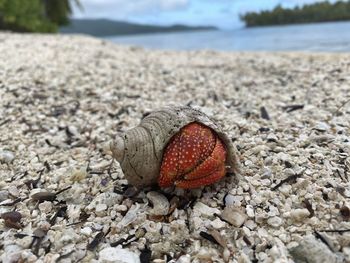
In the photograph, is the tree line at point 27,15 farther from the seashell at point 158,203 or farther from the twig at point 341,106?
the seashell at point 158,203

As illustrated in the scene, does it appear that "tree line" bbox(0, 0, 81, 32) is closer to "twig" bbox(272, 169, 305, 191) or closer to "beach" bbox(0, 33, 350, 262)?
"beach" bbox(0, 33, 350, 262)

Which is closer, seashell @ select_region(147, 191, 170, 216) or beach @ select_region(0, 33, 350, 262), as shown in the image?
beach @ select_region(0, 33, 350, 262)

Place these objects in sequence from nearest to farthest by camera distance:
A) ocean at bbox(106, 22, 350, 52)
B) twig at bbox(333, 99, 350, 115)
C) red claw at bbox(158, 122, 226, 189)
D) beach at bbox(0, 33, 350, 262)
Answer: beach at bbox(0, 33, 350, 262) → red claw at bbox(158, 122, 226, 189) → twig at bbox(333, 99, 350, 115) → ocean at bbox(106, 22, 350, 52)

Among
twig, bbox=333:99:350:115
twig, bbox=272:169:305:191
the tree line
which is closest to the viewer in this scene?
twig, bbox=272:169:305:191

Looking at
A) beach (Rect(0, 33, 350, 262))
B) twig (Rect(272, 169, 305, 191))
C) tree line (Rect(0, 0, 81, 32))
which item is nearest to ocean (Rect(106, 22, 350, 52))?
tree line (Rect(0, 0, 81, 32))

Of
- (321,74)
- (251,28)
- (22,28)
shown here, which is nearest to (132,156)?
(321,74)

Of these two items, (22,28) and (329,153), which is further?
(22,28)

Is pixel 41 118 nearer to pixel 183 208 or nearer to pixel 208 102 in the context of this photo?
pixel 208 102

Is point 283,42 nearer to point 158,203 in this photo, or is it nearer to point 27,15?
point 27,15
